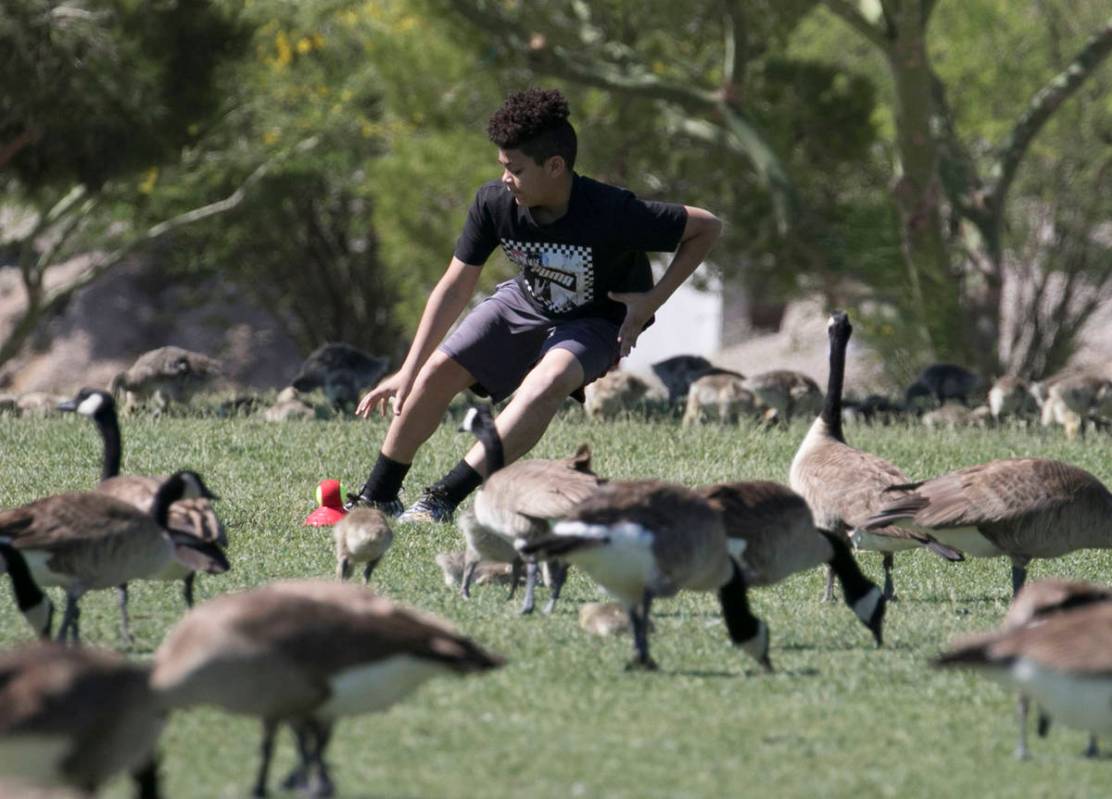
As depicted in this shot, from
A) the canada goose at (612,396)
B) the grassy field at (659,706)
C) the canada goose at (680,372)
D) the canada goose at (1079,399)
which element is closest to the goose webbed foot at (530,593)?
the grassy field at (659,706)

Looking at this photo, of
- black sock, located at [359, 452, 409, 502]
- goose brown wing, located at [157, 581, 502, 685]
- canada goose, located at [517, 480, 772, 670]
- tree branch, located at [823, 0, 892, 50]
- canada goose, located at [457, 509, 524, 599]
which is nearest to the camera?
goose brown wing, located at [157, 581, 502, 685]

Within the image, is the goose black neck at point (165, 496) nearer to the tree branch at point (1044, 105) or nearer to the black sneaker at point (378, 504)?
the black sneaker at point (378, 504)

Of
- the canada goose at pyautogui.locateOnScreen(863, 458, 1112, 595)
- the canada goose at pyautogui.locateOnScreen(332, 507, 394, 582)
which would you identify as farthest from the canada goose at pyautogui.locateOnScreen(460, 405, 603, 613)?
the canada goose at pyautogui.locateOnScreen(863, 458, 1112, 595)

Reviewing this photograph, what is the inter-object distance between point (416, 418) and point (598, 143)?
1591 centimetres

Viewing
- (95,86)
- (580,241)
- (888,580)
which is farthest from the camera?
(95,86)

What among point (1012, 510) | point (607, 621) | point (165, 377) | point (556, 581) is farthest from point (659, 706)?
point (165, 377)

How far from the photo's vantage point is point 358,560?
8.62 meters

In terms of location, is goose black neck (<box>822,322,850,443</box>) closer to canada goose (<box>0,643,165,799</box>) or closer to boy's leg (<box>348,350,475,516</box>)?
boy's leg (<box>348,350,475,516</box>)

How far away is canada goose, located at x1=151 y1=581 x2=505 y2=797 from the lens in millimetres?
5008

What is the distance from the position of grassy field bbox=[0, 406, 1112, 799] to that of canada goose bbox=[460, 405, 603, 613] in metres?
0.30

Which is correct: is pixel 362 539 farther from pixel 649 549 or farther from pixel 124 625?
pixel 649 549

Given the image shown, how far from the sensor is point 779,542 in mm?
7703

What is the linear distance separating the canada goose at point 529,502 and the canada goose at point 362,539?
42 cm

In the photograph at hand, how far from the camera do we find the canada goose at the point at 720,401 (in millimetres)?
16047
